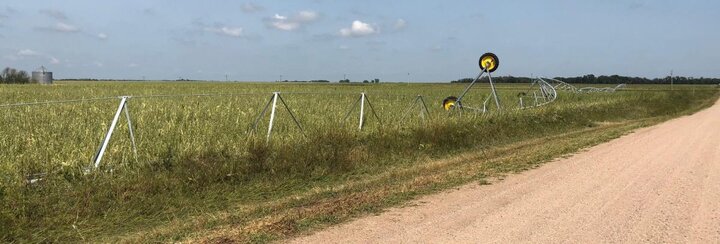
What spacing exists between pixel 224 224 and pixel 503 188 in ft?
11.7

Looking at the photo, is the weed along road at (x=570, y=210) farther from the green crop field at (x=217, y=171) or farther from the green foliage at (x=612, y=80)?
the green foliage at (x=612, y=80)

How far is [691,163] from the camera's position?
28.2 feet

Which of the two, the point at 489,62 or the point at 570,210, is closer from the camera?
the point at 570,210

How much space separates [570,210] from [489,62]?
13.0 meters

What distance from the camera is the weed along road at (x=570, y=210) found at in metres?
4.72

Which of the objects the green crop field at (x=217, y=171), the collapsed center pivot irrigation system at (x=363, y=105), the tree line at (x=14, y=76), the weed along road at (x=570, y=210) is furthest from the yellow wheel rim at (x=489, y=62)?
the tree line at (x=14, y=76)

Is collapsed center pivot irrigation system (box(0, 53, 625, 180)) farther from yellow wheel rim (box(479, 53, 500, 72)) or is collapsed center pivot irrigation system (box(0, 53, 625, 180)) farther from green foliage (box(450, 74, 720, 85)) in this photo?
green foliage (box(450, 74, 720, 85))

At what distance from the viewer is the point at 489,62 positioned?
1802 centimetres

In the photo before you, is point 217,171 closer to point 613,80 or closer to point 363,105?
point 363,105

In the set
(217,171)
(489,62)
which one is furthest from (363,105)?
(489,62)

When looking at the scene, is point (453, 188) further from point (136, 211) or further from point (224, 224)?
point (136, 211)

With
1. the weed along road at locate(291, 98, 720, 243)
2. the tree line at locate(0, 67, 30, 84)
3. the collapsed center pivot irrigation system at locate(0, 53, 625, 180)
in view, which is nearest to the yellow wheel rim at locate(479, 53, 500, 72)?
the collapsed center pivot irrigation system at locate(0, 53, 625, 180)

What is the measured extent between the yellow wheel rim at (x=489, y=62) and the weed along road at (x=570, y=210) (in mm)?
9603

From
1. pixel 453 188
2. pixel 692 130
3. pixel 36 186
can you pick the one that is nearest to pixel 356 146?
pixel 453 188
